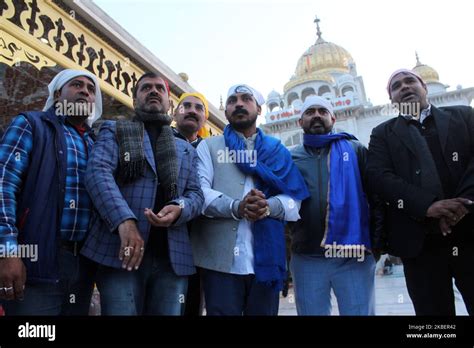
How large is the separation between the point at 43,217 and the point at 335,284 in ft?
5.44

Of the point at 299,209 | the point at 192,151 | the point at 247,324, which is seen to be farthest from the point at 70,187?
the point at 299,209

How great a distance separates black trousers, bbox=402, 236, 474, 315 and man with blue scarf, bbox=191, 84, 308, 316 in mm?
753

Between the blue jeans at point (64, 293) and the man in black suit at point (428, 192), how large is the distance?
67.2 inches

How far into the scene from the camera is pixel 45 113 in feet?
6.21

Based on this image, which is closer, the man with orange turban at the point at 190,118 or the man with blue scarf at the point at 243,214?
the man with blue scarf at the point at 243,214

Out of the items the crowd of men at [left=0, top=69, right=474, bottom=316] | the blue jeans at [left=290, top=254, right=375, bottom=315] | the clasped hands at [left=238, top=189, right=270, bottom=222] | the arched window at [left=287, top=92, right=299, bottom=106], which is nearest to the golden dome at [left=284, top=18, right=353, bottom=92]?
the arched window at [left=287, top=92, right=299, bottom=106]

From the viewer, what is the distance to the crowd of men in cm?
168

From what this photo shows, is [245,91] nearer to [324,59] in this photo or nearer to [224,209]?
[224,209]

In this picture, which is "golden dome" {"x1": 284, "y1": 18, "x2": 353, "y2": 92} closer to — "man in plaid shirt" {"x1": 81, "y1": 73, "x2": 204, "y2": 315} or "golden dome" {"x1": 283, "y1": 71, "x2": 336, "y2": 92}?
"golden dome" {"x1": 283, "y1": 71, "x2": 336, "y2": 92}

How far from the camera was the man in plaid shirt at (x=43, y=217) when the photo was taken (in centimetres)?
157

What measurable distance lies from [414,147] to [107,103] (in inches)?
115

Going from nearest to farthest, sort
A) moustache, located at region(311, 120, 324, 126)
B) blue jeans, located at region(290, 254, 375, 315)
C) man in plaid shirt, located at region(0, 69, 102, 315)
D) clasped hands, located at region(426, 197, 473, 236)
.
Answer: man in plaid shirt, located at region(0, 69, 102, 315)
clasped hands, located at region(426, 197, 473, 236)
blue jeans, located at region(290, 254, 375, 315)
moustache, located at region(311, 120, 324, 126)

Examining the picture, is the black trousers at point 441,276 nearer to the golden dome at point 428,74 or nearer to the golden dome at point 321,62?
the golden dome at point 428,74

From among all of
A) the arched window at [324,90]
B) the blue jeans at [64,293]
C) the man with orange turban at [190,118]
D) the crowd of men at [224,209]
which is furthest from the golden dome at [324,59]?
the blue jeans at [64,293]
